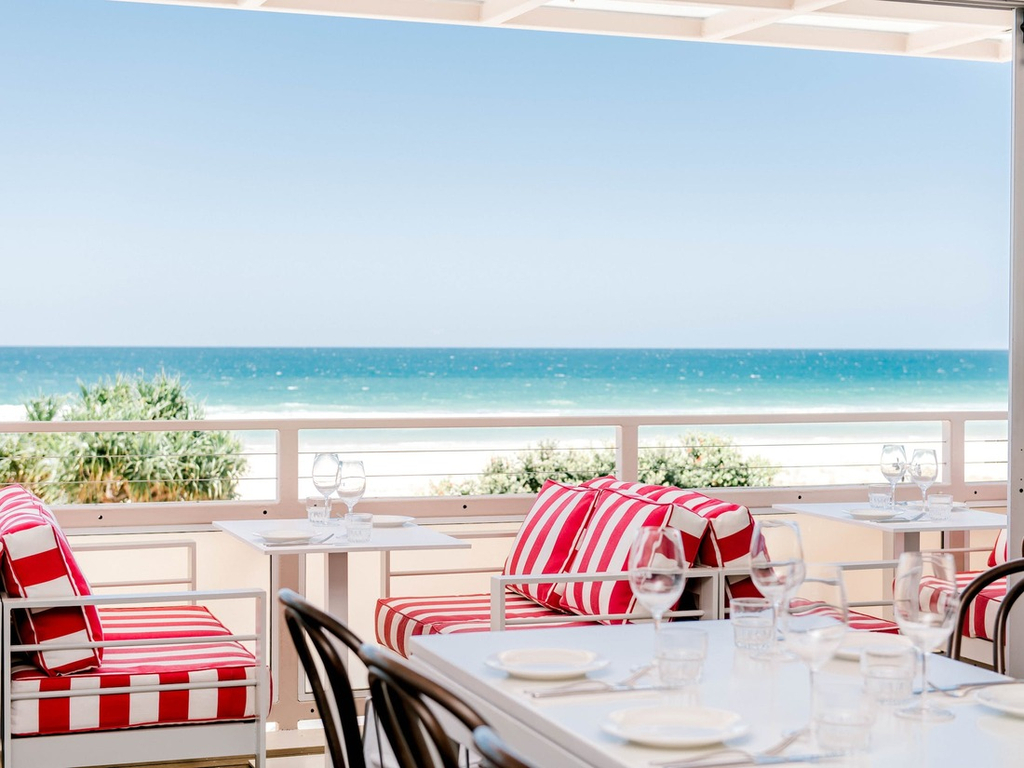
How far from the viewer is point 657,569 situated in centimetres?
199

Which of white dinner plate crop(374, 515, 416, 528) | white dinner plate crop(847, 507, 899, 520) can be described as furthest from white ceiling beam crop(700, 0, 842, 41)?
white dinner plate crop(374, 515, 416, 528)

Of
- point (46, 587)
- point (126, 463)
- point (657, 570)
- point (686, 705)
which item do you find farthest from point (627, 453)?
point (126, 463)

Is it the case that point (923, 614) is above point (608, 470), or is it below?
above

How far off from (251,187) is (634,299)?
23.0ft

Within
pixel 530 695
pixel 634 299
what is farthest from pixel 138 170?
pixel 530 695

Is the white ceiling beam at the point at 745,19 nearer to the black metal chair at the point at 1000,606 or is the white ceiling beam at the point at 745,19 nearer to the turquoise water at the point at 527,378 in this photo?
the black metal chair at the point at 1000,606

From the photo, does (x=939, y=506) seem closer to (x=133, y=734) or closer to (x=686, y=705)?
(x=133, y=734)

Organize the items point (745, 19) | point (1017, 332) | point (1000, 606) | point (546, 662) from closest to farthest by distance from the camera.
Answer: point (546, 662)
point (1000, 606)
point (1017, 332)
point (745, 19)

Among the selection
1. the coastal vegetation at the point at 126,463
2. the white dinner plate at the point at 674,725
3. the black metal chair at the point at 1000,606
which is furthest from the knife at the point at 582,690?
the coastal vegetation at the point at 126,463

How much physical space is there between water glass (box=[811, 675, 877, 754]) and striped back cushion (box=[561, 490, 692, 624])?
185 centimetres

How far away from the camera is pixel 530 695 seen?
76.2 inches

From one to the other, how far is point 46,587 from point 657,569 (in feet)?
5.80

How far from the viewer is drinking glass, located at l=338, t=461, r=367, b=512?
413 cm

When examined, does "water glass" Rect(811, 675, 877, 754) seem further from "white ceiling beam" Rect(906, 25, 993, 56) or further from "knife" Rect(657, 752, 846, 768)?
"white ceiling beam" Rect(906, 25, 993, 56)
